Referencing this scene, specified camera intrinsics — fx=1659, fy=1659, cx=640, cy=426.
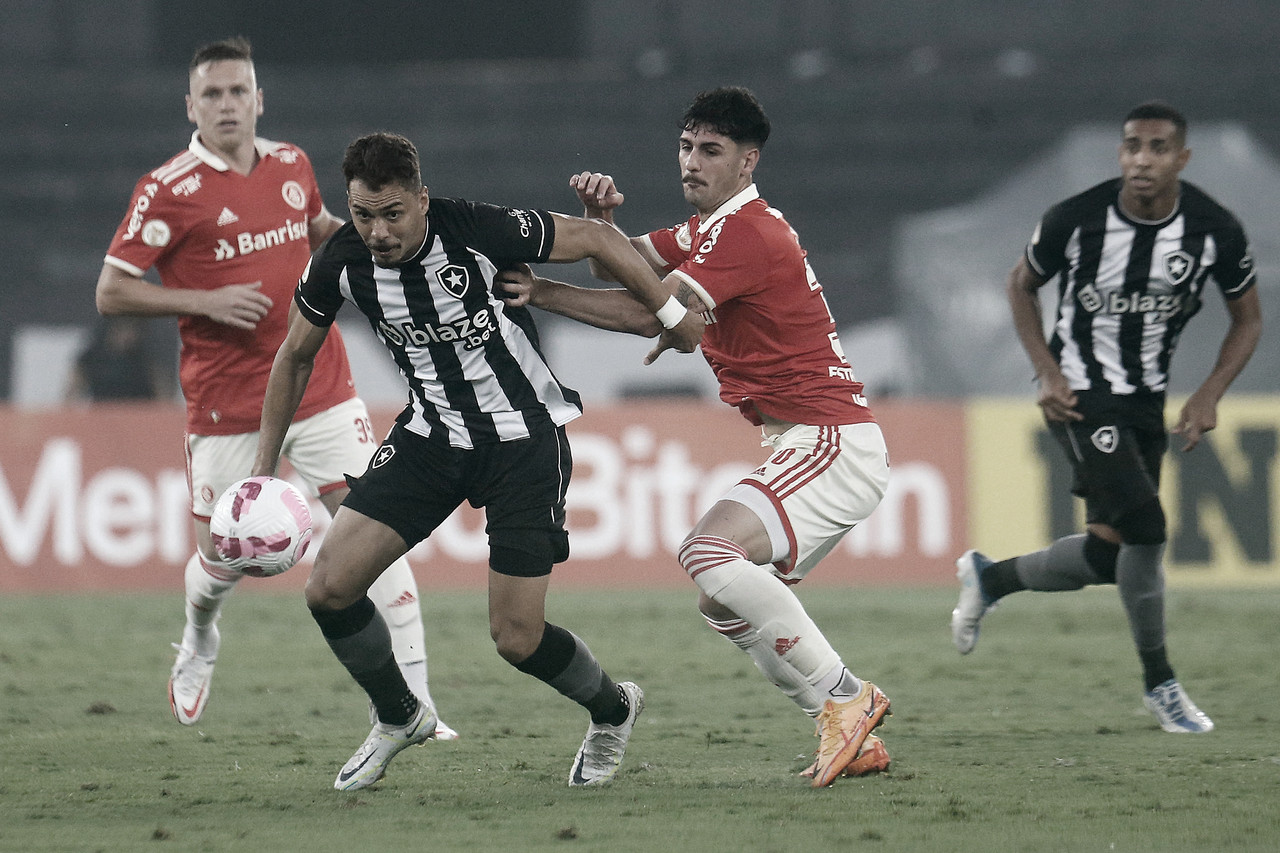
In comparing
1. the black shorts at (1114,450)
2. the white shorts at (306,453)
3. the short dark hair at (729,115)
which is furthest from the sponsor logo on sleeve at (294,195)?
the black shorts at (1114,450)

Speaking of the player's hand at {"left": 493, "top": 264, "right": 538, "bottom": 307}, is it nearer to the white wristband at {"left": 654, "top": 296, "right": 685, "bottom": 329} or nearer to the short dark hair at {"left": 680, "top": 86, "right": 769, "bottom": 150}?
the white wristband at {"left": 654, "top": 296, "right": 685, "bottom": 329}

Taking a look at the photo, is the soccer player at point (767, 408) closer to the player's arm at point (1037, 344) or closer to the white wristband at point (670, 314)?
the white wristband at point (670, 314)

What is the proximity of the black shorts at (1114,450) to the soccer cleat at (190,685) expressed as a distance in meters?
3.36

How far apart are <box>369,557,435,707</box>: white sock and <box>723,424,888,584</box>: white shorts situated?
4.95 feet

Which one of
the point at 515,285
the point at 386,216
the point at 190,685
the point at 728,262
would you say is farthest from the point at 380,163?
the point at 190,685

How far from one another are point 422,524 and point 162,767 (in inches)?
48.6

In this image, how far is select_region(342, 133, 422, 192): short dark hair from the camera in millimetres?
4602

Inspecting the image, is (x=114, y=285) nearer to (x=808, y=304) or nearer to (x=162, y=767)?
(x=162, y=767)

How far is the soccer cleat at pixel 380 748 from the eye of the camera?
→ 4.91 meters

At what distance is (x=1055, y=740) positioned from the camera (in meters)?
5.70

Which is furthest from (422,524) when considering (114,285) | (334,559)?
(114,285)

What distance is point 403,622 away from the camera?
611 cm

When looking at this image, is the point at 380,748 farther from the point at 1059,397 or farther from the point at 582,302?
the point at 1059,397

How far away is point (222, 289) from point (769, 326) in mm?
2120
